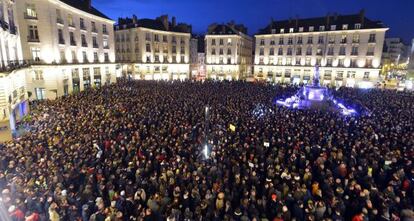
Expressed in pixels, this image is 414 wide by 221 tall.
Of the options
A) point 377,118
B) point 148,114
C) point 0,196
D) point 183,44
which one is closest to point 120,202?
point 0,196

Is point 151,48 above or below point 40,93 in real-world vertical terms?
above

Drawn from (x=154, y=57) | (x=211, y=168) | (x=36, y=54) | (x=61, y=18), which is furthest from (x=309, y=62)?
(x=211, y=168)

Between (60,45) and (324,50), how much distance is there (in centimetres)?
4875

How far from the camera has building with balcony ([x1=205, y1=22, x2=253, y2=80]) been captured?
62.8 m

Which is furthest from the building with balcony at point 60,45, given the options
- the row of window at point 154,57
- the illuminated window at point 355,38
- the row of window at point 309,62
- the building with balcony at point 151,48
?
the illuminated window at point 355,38

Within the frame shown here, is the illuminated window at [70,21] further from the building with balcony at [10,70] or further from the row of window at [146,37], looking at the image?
the row of window at [146,37]

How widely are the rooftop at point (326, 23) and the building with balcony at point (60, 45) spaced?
124ft

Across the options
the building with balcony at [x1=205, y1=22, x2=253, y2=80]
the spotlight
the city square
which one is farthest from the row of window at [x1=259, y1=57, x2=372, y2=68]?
the spotlight

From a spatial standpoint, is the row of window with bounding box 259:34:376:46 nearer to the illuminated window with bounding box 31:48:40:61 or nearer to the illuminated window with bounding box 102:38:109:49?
the illuminated window with bounding box 102:38:109:49

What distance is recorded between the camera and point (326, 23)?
174 ft

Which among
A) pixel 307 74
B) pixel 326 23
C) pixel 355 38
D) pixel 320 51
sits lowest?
pixel 307 74

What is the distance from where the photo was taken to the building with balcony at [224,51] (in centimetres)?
6278

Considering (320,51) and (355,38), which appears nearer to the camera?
(355,38)

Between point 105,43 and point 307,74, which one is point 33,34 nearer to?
point 105,43
